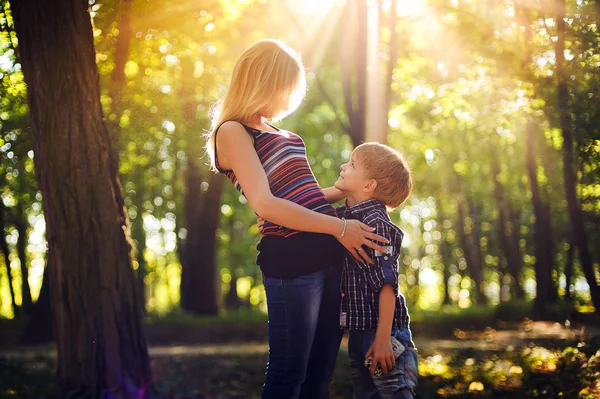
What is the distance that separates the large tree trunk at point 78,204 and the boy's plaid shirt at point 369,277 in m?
3.00

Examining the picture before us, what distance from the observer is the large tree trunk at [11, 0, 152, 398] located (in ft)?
17.8

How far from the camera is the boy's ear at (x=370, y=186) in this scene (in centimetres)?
331

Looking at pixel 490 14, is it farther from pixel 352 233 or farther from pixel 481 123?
pixel 352 233

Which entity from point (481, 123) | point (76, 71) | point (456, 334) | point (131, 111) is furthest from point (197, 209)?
point (76, 71)

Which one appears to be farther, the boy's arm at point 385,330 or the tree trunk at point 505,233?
the tree trunk at point 505,233

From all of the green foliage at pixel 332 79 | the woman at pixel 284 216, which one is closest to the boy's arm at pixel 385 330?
the woman at pixel 284 216

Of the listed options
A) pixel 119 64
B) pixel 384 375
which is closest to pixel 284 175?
pixel 384 375

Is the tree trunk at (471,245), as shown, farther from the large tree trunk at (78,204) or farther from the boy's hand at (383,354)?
the boy's hand at (383,354)

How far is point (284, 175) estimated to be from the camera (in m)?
3.08

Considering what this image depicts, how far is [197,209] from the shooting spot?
68.5ft

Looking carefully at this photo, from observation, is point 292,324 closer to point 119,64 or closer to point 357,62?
point 119,64

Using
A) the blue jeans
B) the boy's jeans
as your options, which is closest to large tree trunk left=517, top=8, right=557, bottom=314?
the boy's jeans

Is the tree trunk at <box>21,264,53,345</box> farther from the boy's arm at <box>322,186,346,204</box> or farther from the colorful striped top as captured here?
the colorful striped top

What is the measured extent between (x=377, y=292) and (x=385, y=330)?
0.59 ft
